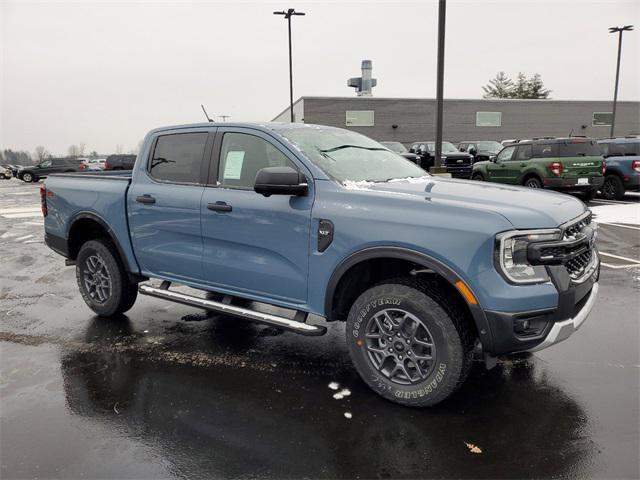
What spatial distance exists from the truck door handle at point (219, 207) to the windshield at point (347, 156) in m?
0.72

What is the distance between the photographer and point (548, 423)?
3.15 m

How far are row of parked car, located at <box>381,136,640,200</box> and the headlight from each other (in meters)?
11.5

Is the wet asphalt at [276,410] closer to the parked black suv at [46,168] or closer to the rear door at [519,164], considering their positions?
the rear door at [519,164]

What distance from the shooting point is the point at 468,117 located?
40438mm

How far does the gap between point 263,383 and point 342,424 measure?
0.82 metres

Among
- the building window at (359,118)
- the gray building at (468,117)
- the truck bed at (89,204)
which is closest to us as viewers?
the truck bed at (89,204)

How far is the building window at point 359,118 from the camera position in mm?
37938

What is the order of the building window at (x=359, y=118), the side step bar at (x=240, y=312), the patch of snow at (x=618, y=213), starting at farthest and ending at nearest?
the building window at (x=359, y=118)
the patch of snow at (x=618, y=213)
the side step bar at (x=240, y=312)

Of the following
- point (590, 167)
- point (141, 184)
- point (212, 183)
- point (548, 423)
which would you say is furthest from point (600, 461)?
point (590, 167)

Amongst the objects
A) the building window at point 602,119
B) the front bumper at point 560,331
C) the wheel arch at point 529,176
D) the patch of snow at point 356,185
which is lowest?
the front bumper at point 560,331

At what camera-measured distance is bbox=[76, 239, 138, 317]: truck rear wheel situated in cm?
511

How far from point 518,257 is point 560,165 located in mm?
11653

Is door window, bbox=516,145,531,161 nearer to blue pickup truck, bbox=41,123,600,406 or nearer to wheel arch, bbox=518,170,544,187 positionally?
wheel arch, bbox=518,170,544,187

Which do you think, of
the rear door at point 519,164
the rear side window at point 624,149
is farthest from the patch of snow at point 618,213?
the rear door at point 519,164
